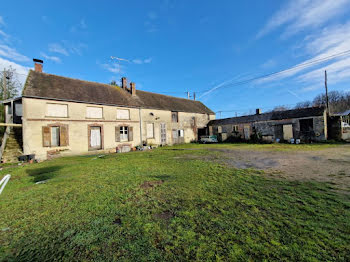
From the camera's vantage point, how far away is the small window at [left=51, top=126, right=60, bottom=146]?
42.4ft

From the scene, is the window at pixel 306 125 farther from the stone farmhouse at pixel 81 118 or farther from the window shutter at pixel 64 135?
the window shutter at pixel 64 135

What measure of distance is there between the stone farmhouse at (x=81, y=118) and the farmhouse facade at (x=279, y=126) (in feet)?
29.1

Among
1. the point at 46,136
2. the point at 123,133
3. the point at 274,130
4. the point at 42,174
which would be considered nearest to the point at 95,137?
the point at 123,133

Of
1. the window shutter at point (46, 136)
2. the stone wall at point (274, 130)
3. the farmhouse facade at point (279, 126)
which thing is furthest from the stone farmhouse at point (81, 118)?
the farmhouse facade at point (279, 126)

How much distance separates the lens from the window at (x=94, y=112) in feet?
48.7

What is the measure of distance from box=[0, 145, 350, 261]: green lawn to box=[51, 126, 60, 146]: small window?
9.79 m

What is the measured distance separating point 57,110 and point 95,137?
12.8 feet

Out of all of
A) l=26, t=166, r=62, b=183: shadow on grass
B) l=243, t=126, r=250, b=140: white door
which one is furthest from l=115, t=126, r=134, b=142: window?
l=243, t=126, r=250, b=140: white door

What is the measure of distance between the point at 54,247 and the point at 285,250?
3459mm

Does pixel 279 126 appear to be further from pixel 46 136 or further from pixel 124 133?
pixel 46 136

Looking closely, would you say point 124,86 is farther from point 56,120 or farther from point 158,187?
point 158,187

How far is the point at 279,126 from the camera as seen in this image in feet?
63.8

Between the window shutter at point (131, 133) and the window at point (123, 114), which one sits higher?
the window at point (123, 114)

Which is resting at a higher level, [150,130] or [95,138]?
[150,130]
